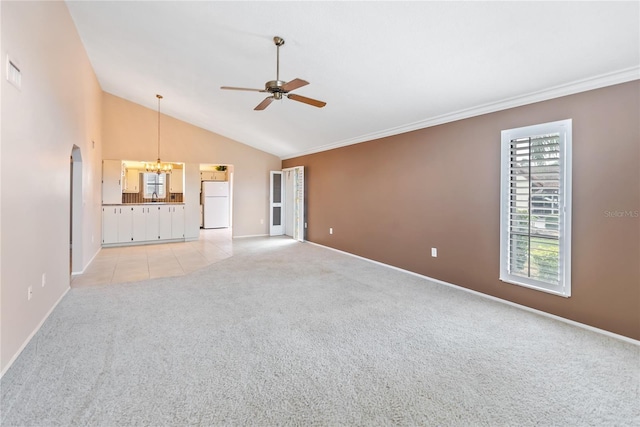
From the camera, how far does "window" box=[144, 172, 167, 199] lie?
8.91 meters

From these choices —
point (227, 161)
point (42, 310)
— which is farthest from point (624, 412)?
point (227, 161)

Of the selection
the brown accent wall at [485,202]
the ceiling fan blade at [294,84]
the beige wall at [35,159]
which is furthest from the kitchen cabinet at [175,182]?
the ceiling fan blade at [294,84]

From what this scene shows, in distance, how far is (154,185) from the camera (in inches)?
356

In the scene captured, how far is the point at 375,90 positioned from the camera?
3900 millimetres

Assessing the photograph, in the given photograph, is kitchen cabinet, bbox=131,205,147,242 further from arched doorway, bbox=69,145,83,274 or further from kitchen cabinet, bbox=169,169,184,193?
arched doorway, bbox=69,145,83,274

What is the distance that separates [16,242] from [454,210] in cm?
448

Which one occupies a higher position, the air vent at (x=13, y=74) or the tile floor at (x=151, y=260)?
the air vent at (x=13, y=74)

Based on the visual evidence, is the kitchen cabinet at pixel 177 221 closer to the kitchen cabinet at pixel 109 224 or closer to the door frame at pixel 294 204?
the kitchen cabinet at pixel 109 224

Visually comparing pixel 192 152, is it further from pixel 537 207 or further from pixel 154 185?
pixel 537 207

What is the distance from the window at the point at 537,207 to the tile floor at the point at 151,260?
4571mm

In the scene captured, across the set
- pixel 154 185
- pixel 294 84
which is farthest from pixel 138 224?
pixel 294 84

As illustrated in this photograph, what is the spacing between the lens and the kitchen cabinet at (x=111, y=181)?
693 cm

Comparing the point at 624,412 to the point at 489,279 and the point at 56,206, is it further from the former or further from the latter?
the point at 56,206

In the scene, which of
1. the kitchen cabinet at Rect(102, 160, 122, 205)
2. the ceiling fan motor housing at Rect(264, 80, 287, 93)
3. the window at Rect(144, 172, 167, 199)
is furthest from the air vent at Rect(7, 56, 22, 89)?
the window at Rect(144, 172, 167, 199)
